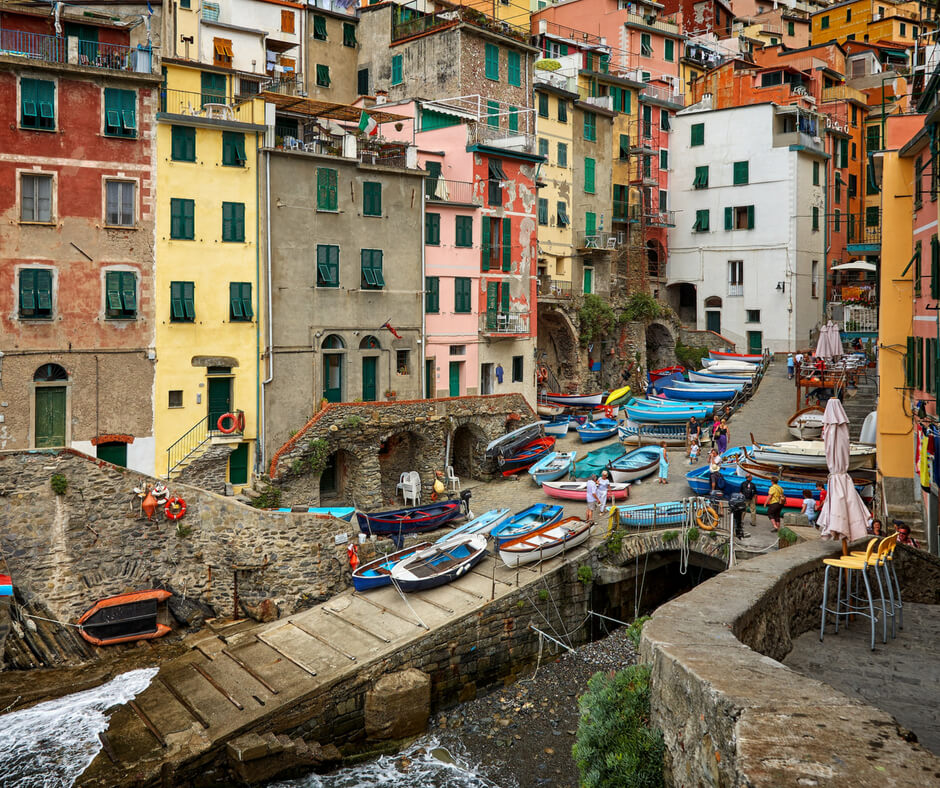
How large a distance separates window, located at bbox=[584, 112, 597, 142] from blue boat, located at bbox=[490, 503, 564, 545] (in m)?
32.0

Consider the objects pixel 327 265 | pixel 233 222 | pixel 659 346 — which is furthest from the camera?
pixel 659 346

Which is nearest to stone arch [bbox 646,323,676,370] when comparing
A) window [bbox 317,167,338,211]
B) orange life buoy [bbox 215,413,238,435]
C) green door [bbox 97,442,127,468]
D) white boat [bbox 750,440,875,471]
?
white boat [bbox 750,440,875,471]

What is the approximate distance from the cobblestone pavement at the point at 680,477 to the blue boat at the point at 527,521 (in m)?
1.06

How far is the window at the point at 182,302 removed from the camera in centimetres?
3241

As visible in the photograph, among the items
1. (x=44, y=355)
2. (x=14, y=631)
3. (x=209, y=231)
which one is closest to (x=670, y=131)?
(x=209, y=231)

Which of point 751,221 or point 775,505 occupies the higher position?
point 751,221

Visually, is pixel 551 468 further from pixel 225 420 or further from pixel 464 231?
pixel 225 420

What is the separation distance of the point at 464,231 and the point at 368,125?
6582 millimetres

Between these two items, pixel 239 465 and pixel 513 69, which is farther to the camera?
pixel 513 69

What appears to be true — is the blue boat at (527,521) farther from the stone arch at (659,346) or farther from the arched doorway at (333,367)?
the stone arch at (659,346)

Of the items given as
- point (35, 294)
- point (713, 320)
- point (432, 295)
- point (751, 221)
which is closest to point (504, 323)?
point (432, 295)

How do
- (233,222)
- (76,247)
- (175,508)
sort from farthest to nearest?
1. (233,222)
2. (76,247)
3. (175,508)

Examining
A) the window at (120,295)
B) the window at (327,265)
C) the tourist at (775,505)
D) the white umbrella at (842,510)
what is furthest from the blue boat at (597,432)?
the white umbrella at (842,510)

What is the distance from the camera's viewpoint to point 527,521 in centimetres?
3112
